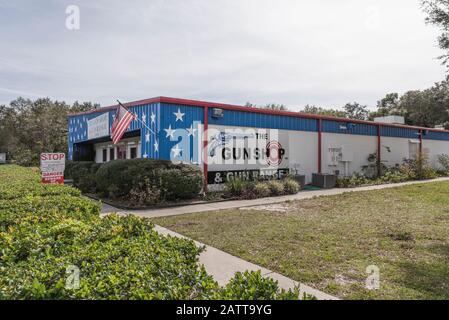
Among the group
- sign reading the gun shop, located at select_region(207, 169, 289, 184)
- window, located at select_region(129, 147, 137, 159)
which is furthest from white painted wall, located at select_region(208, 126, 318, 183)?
window, located at select_region(129, 147, 137, 159)

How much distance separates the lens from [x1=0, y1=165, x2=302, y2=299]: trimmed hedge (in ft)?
7.72

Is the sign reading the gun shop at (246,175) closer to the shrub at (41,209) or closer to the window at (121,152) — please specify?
the window at (121,152)

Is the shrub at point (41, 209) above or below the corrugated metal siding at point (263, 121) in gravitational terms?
below

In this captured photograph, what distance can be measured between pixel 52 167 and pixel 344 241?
26.5ft

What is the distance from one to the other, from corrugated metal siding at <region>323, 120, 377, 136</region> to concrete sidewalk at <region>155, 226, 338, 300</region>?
13665 mm

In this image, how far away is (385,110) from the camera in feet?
145

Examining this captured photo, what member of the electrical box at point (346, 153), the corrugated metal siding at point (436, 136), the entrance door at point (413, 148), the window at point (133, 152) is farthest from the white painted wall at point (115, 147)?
the corrugated metal siding at point (436, 136)

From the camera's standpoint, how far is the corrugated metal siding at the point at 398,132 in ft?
66.0

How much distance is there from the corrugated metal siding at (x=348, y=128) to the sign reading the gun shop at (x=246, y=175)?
13.1 feet

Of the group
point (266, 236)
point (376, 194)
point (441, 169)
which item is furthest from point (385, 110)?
point (266, 236)

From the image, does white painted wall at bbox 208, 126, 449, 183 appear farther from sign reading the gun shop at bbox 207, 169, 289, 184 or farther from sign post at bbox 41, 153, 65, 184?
sign post at bbox 41, 153, 65, 184

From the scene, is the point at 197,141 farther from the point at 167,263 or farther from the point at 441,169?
the point at 441,169
